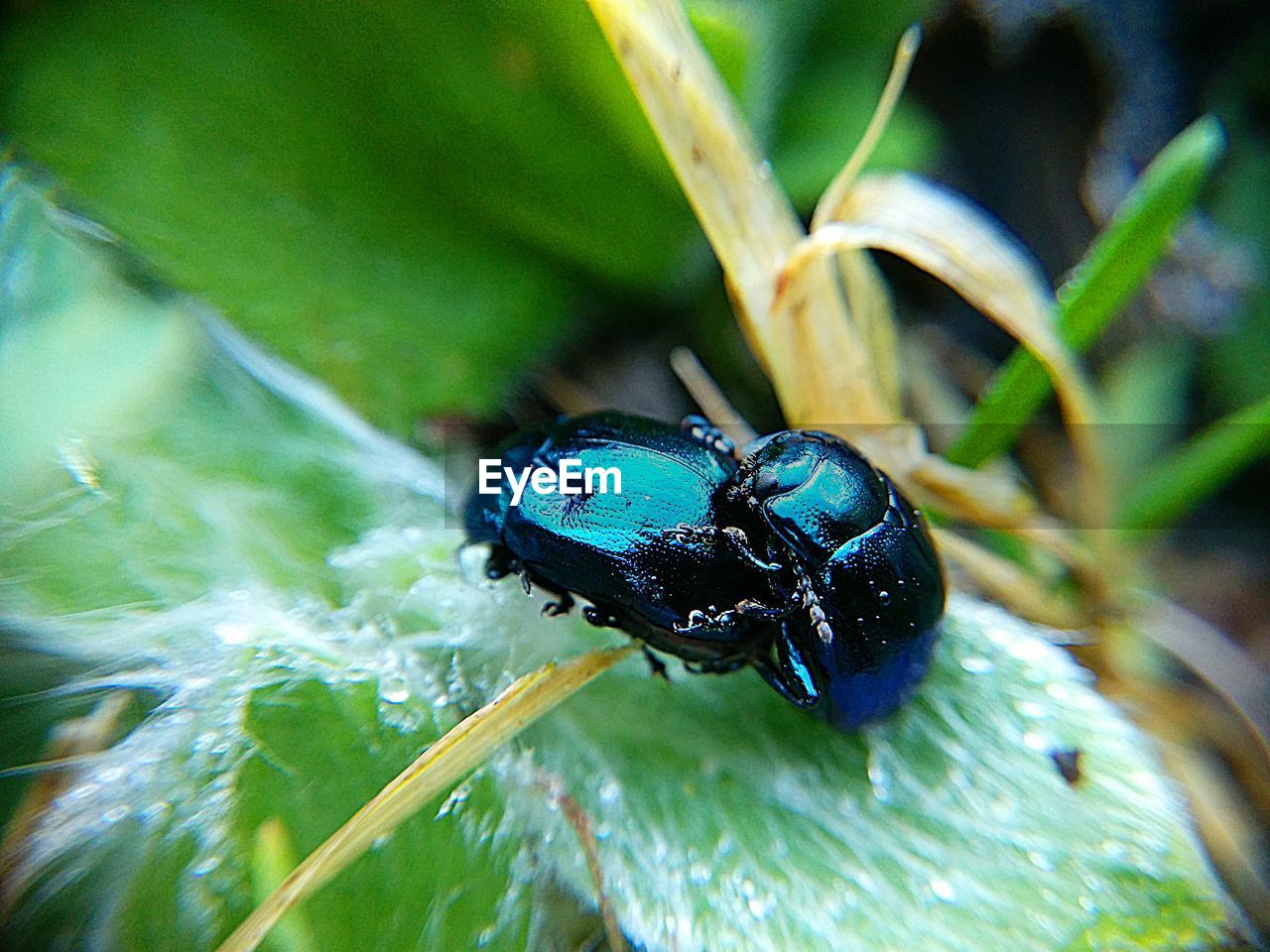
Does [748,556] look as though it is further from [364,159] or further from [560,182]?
Result: [364,159]

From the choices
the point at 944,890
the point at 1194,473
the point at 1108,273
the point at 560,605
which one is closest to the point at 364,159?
the point at 560,605

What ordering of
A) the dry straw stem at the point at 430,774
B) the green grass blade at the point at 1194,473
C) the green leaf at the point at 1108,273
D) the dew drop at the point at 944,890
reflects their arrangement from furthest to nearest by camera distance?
the green grass blade at the point at 1194,473 < the green leaf at the point at 1108,273 < the dew drop at the point at 944,890 < the dry straw stem at the point at 430,774

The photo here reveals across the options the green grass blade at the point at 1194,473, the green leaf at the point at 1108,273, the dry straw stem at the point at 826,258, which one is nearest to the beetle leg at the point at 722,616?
the dry straw stem at the point at 826,258

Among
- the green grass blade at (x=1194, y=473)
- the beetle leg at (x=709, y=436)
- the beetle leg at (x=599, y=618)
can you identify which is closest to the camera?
the beetle leg at (x=599, y=618)

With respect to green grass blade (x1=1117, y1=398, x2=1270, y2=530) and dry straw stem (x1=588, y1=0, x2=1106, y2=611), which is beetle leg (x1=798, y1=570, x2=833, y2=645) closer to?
dry straw stem (x1=588, y1=0, x2=1106, y2=611)
